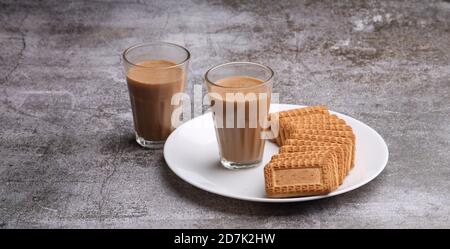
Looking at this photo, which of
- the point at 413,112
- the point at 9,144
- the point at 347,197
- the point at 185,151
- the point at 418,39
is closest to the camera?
the point at 347,197

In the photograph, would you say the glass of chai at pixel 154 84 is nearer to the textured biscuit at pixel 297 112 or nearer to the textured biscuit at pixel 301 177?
the textured biscuit at pixel 297 112

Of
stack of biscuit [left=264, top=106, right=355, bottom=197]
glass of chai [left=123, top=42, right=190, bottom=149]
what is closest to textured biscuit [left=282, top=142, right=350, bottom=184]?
stack of biscuit [left=264, top=106, right=355, bottom=197]

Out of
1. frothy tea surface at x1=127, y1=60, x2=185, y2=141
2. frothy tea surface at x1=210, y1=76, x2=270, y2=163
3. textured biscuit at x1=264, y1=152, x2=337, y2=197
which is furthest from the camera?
frothy tea surface at x1=127, y1=60, x2=185, y2=141

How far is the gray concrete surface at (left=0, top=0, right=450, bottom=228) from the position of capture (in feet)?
5.10

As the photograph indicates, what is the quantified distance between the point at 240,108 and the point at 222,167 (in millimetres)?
152

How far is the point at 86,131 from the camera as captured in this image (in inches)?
75.2

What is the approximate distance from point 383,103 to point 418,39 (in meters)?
0.55

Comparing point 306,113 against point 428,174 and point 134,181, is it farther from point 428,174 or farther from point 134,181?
point 134,181

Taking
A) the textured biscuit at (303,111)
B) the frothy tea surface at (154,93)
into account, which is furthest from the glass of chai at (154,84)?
the textured biscuit at (303,111)

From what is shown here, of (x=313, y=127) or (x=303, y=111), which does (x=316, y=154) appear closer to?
(x=313, y=127)

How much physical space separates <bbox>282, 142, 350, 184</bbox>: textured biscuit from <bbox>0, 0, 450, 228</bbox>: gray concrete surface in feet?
0.22

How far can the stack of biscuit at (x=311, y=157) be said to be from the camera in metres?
1.50

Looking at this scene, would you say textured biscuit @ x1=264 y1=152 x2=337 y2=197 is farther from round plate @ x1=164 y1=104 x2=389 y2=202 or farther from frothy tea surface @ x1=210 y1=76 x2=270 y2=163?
frothy tea surface @ x1=210 y1=76 x2=270 y2=163

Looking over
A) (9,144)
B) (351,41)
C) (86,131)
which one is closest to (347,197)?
(86,131)
